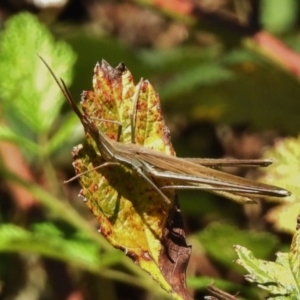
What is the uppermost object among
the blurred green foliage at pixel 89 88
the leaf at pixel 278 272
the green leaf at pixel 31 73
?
the leaf at pixel 278 272

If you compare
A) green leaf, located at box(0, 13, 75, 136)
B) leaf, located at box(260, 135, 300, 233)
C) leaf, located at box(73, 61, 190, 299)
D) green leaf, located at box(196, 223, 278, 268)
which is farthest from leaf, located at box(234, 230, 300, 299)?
green leaf, located at box(0, 13, 75, 136)

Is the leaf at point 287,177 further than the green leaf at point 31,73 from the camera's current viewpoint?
No

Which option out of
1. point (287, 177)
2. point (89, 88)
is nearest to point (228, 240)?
point (287, 177)

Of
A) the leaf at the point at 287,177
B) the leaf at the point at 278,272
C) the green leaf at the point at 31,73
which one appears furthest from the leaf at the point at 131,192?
the green leaf at the point at 31,73

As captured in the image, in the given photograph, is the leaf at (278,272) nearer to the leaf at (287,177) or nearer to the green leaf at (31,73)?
the leaf at (287,177)

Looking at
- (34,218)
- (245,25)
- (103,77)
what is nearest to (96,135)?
(103,77)

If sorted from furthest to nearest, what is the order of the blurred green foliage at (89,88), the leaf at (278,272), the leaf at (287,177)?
the blurred green foliage at (89,88) → the leaf at (287,177) → the leaf at (278,272)

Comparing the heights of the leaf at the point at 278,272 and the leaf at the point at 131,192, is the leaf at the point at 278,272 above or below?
below

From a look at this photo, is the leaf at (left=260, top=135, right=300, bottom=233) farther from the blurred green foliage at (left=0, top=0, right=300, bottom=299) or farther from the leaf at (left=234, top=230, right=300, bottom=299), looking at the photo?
the leaf at (left=234, top=230, right=300, bottom=299)
